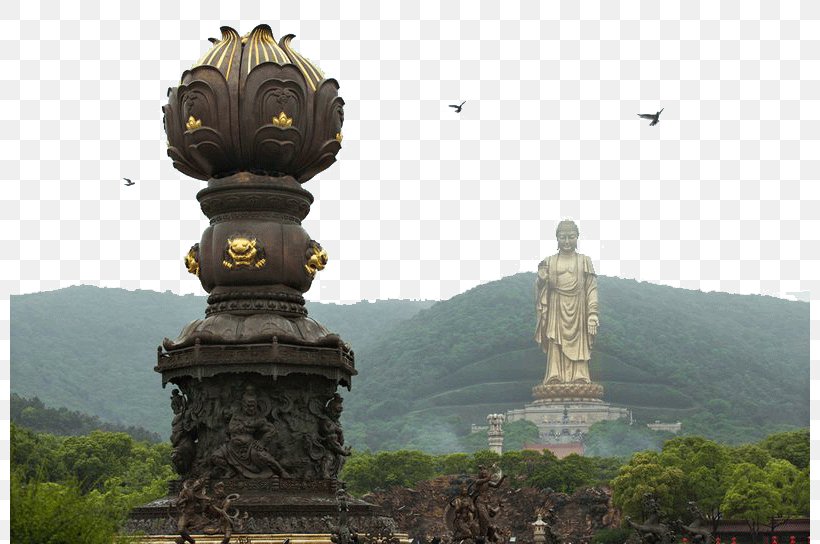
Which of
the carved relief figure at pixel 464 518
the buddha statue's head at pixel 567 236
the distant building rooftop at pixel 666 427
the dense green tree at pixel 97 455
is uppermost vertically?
the buddha statue's head at pixel 567 236

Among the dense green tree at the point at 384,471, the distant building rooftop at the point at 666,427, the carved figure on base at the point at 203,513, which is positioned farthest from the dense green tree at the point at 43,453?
the distant building rooftop at the point at 666,427

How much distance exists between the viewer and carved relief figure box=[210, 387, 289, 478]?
22219 millimetres

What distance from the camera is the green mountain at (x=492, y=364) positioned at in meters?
118

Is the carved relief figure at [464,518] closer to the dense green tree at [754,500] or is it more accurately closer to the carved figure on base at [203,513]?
the carved figure on base at [203,513]

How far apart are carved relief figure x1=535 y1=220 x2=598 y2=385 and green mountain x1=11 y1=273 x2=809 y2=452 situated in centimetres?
1227

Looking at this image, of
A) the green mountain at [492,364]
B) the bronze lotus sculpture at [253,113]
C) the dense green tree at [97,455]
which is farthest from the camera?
the green mountain at [492,364]

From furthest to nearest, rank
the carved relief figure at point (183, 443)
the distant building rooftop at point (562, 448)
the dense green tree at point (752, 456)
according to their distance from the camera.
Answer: the distant building rooftop at point (562, 448) < the dense green tree at point (752, 456) < the carved relief figure at point (183, 443)

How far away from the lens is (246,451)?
2225cm

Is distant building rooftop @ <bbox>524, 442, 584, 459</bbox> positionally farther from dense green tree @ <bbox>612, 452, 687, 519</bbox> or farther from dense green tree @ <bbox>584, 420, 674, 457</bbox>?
dense green tree @ <bbox>612, 452, 687, 519</bbox>

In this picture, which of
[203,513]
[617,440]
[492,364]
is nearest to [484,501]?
[203,513]

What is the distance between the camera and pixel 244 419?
73.3ft

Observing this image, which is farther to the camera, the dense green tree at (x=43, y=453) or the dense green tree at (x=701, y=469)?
the dense green tree at (x=701, y=469)

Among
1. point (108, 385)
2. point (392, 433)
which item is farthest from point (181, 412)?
point (108, 385)

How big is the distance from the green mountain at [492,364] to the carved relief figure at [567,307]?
12271 millimetres
